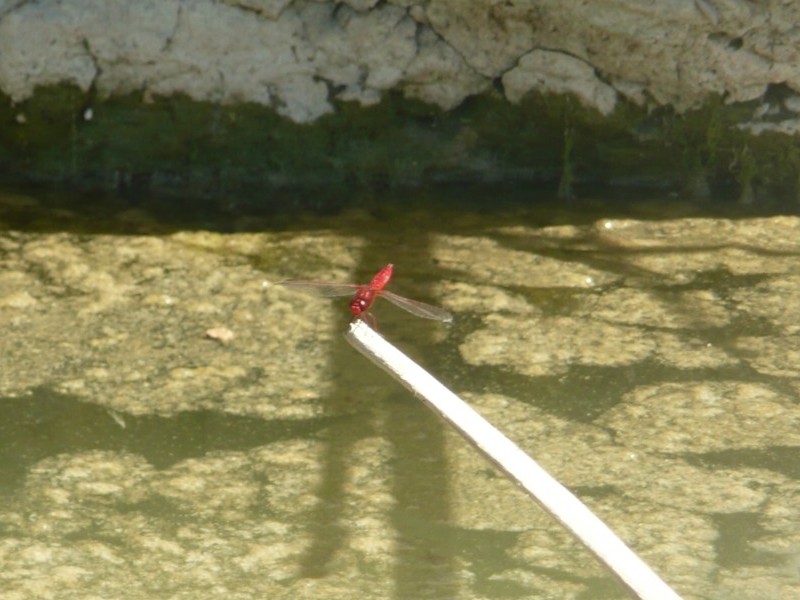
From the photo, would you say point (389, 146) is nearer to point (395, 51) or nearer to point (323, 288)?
point (395, 51)

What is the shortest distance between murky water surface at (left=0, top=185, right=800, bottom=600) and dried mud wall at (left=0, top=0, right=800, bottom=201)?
18cm

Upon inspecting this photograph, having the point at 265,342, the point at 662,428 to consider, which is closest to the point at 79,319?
the point at 265,342

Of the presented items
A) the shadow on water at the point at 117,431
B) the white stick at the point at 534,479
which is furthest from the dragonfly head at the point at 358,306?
the shadow on water at the point at 117,431

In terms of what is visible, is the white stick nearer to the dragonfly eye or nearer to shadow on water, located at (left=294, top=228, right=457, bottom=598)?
the dragonfly eye

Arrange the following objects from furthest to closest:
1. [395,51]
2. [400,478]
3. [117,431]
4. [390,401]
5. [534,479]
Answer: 1. [395,51]
2. [390,401]
3. [117,431]
4. [400,478]
5. [534,479]

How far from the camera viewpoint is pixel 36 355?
2600mm

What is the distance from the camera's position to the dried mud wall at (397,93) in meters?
3.40

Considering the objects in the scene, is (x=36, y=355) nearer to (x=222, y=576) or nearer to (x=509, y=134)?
(x=222, y=576)

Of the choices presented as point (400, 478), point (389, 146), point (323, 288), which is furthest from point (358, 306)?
point (389, 146)

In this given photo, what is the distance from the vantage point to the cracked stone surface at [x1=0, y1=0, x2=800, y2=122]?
3385mm

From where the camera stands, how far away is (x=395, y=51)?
11.3 feet

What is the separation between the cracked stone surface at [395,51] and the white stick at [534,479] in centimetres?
225

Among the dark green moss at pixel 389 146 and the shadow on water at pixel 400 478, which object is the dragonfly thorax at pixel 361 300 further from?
the dark green moss at pixel 389 146

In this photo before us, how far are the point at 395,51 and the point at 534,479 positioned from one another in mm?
2374
